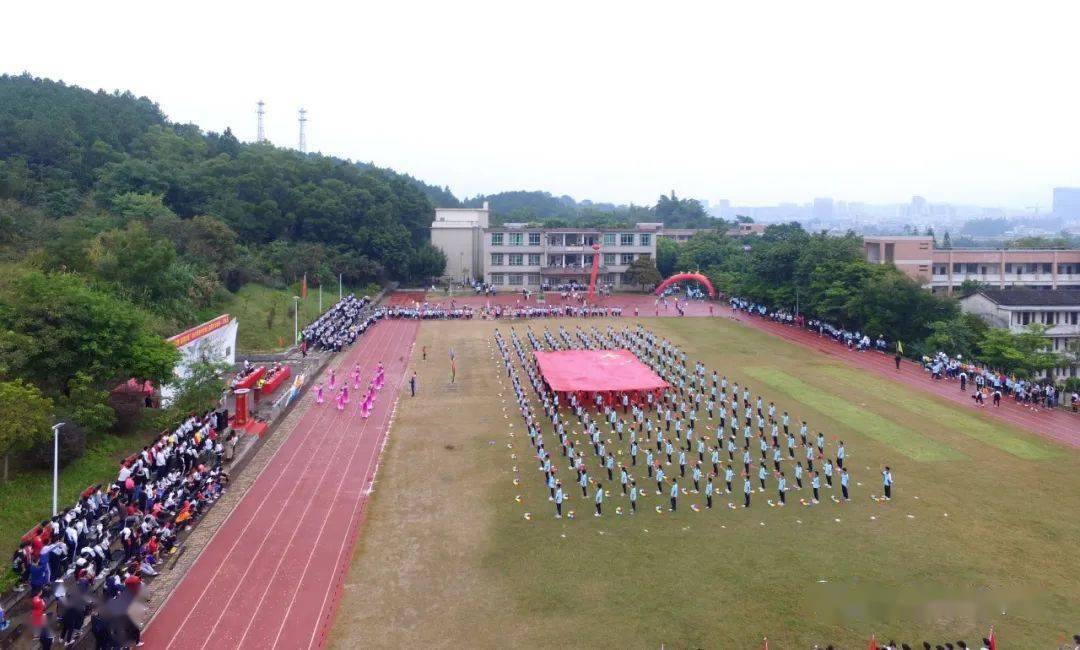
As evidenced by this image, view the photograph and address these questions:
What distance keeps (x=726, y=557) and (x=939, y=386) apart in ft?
60.1

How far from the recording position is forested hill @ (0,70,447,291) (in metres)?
45.5

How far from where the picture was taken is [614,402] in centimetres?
2312

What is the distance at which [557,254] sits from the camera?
58.9 meters

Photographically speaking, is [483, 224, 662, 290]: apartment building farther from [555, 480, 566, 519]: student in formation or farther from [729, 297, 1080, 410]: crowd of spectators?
[555, 480, 566, 519]: student in formation

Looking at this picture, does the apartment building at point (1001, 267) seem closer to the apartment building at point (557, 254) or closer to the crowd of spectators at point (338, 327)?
the apartment building at point (557, 254)

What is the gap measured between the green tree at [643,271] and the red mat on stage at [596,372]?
27645 mm

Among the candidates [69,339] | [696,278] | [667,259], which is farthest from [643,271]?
[69,339]

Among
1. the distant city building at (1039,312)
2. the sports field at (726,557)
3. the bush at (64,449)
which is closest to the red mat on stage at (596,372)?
the sports field at (726,557)

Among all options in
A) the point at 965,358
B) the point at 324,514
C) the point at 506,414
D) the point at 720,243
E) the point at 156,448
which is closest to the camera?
the point at 324,514

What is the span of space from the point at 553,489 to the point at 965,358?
2359cm

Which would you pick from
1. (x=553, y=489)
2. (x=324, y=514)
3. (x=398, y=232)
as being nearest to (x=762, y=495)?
(x=553, y=489)

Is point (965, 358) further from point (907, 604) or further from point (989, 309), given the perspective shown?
point (907, 604)

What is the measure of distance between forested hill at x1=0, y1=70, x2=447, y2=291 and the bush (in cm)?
2577

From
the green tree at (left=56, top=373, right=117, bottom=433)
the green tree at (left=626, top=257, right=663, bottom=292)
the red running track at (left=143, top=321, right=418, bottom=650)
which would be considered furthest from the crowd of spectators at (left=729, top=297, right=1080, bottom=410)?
the green tree at (left=56, top=373, right=117, bottom=433)
